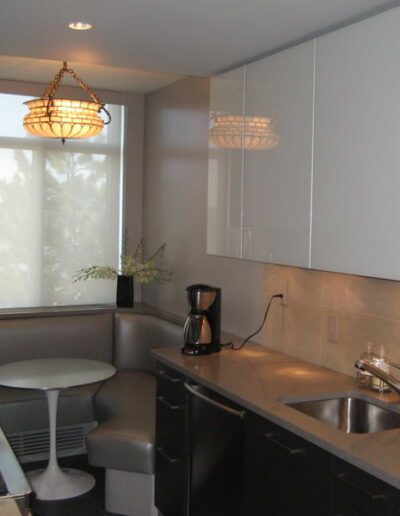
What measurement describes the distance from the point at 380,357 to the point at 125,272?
107 inches

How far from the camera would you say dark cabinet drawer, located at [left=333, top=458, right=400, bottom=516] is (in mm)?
1968

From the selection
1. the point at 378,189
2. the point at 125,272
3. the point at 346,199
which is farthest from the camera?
the point at 125,272

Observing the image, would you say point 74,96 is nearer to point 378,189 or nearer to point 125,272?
point 125,272

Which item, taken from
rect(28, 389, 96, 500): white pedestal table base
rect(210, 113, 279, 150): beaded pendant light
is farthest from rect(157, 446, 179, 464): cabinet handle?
rect(210, 113, 279, 150): beaded pendant light

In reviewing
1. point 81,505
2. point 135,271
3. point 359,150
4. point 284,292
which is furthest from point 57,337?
point 359,150

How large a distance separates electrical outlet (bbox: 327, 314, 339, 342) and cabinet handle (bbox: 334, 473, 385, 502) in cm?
111

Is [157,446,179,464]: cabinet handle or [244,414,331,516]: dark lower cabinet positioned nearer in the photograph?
[244,414,331,516]: dark lower cabinet

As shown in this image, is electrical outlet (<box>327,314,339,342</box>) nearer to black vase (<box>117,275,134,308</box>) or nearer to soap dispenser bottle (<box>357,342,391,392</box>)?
soap dispenser bottle (<box>357,342,391,392</box>)

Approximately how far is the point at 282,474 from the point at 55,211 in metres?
3.36

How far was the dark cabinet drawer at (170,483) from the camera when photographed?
3.27 meters

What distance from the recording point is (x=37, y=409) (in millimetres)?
4402

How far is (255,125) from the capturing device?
3227 mm

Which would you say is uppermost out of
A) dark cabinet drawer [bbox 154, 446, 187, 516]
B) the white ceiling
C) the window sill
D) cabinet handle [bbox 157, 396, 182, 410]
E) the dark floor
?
the white ceiling

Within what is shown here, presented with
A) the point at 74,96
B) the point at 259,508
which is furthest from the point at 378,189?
the point at 74,96
